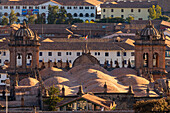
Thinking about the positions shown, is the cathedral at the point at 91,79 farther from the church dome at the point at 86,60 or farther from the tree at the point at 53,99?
the tree at the point at 53,99

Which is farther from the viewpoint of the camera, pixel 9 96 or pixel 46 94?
pixel 9 96

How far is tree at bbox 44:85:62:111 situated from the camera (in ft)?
354

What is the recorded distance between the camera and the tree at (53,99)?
108 meters

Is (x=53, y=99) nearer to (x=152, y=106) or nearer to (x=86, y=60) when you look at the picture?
(x=152, y=106)

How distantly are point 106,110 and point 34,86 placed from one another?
22254 millimetres

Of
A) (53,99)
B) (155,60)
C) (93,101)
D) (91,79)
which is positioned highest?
(91,79)

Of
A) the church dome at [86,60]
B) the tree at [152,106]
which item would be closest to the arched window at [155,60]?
the church dome at [86,60]

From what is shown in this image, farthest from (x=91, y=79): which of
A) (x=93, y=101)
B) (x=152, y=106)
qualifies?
(x=152, y=106)

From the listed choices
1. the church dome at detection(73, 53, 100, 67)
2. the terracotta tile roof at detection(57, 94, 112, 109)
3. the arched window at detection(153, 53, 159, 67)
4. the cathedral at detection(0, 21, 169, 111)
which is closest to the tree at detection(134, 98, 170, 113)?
the cathedral at detection(0, 21, 169, 111)

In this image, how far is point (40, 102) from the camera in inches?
4483

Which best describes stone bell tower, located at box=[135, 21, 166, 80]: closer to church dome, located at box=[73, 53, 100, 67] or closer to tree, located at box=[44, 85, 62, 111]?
church dome, located at box=[73, 53, 100, 67]

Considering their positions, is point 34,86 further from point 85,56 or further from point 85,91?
point 85,56

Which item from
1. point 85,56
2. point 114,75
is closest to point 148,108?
point 114,75

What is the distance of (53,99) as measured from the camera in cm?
10950
